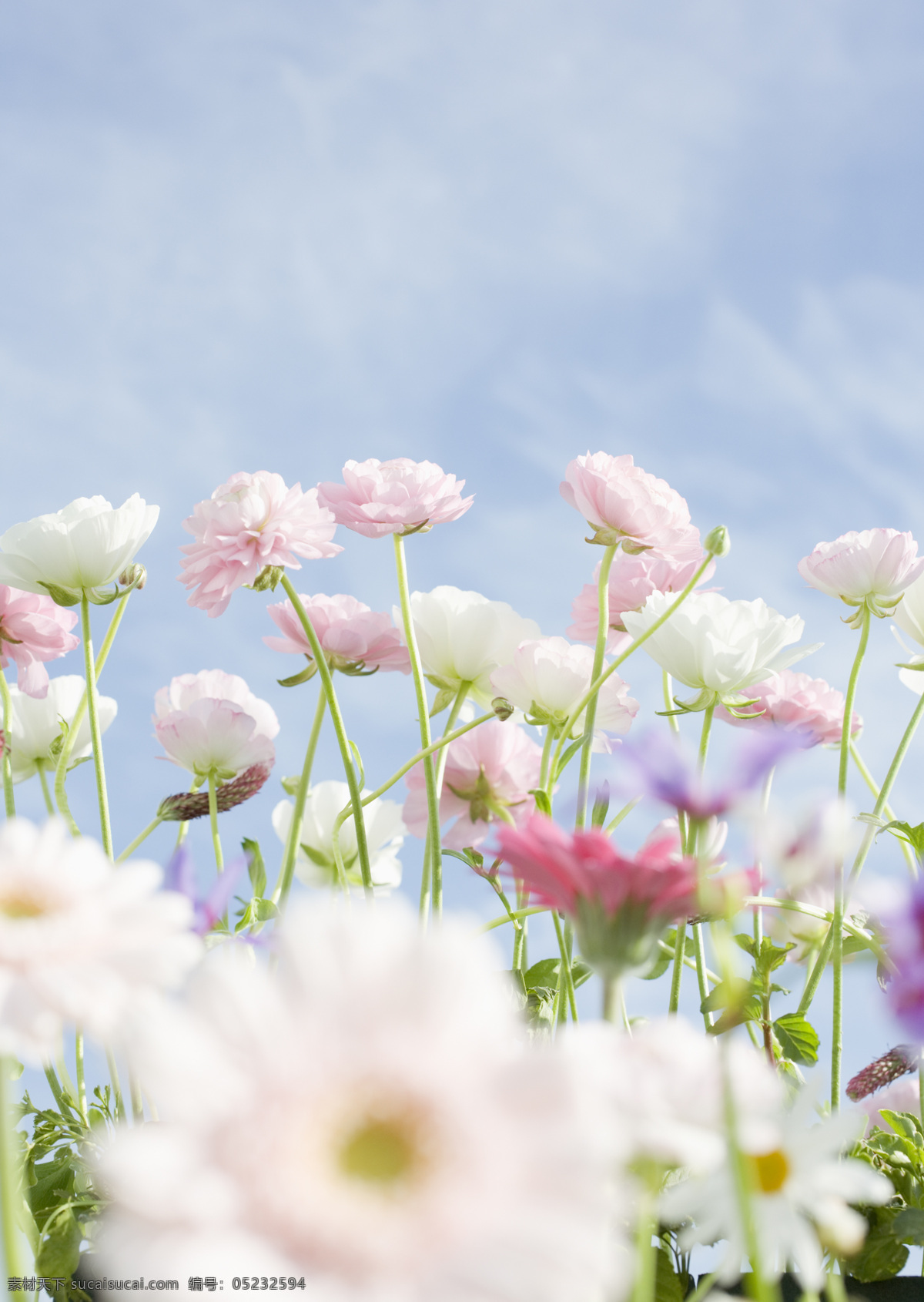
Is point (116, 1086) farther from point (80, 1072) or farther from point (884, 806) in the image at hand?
point (884, 806)

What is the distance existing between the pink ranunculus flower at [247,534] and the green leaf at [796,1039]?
52cm

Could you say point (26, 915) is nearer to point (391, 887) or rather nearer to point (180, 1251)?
point (180, 1251)

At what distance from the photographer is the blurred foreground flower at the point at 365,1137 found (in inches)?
8.2

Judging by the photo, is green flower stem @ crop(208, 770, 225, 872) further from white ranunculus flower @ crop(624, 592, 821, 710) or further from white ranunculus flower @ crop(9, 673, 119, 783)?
white ranunculus flower @ crop(624, 592, 821, 710)

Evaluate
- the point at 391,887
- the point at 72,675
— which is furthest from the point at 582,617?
the point at 72,675

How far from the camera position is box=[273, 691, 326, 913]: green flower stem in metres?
0.90

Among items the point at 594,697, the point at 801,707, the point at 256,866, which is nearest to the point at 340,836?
the point at 256,866

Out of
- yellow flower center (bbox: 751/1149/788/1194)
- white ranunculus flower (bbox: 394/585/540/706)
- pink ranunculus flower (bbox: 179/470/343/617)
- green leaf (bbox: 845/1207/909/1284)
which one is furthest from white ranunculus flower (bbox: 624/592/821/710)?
yellow flower center (bbox: 751/1149/788/1194)

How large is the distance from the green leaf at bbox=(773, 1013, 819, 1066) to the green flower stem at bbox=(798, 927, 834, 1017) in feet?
0.21

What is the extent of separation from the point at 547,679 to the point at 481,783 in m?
0.14

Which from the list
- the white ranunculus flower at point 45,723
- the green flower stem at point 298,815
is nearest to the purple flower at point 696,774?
the green flower stem at point 298,815

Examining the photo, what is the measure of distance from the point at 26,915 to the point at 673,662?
2.19 feet

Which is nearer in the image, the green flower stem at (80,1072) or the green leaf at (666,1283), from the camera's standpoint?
the green leaf at (666,1283)

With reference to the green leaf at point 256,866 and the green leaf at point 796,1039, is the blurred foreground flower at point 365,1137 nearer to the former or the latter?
the green leaf at point 796,1039
